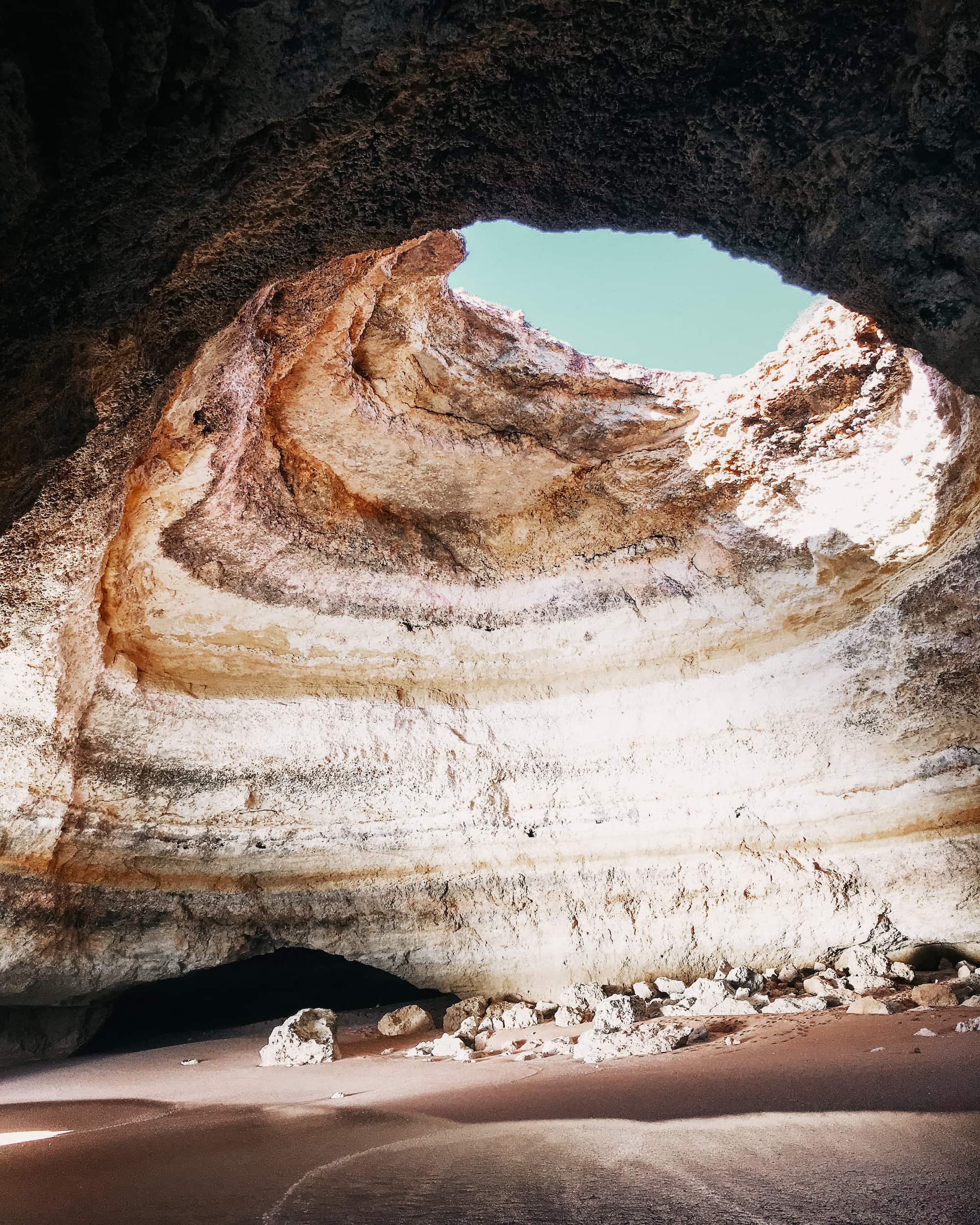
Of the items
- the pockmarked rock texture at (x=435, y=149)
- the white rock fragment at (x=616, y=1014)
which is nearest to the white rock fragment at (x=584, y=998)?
the white rock fragment at (x=616, y=1014)

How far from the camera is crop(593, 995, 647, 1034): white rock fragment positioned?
4.51 meters

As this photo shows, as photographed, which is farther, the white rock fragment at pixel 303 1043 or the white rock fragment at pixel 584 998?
the white rock fragment at pixel 584 998

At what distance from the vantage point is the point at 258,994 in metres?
7.57

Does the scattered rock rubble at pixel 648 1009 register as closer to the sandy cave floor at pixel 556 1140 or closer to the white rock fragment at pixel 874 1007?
the white rock fragment at pixel 874 1007

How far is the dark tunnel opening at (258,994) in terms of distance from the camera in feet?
23.8

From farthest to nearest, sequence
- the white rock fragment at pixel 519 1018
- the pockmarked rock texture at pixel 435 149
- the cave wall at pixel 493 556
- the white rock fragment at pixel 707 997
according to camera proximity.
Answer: the white rock fragment at pixel 519 1018 → the white rock fragment at pixel 707 997 → the cave wall at pixel 493 556 → the pockmarked rock texture at pixel 435 149

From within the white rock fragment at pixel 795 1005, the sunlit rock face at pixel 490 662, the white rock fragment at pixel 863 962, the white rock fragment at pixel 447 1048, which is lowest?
the white rock fragment at pixel 447 1048

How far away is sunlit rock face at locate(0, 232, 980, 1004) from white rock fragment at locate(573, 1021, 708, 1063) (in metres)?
1.67

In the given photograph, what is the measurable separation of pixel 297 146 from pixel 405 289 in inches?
91.9

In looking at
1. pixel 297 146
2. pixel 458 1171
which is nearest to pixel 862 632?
pixel 458 1171

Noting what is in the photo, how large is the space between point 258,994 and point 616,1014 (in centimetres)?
446

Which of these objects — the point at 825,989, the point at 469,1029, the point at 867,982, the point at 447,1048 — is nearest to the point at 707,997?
the point at 825,989

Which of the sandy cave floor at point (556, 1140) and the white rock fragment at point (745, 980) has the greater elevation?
the white rock fragment at point (745, 980)

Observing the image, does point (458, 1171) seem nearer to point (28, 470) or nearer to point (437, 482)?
point (28, 470)
